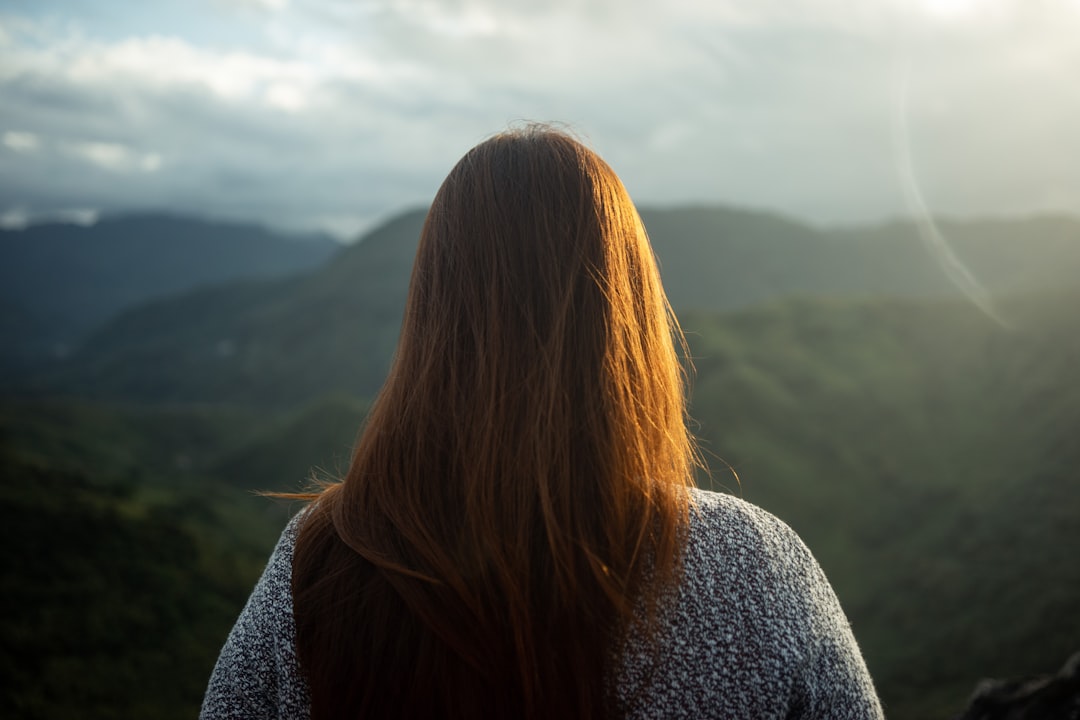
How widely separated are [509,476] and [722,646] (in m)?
0.56

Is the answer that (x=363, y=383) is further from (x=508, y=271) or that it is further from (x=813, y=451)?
(x=508, y=271)

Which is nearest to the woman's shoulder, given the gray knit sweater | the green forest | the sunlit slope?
the gray knit sweater

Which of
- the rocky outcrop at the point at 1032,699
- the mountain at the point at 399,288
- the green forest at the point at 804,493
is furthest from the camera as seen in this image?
the mountain at the point at 399,288

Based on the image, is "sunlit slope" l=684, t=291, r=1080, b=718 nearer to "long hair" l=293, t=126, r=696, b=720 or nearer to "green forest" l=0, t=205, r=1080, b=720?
"green forest" l=0, t=205, r=1080, b=720

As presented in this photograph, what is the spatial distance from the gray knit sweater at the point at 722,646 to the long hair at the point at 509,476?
2.3 inches

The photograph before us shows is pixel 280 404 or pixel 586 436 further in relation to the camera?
pixel 280 404

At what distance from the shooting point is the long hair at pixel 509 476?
1429 millimetres

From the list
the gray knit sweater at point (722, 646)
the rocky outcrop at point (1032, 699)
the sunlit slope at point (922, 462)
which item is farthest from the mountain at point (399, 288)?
the gray knit sweater at point (722, 646)

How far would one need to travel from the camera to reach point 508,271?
161 cm

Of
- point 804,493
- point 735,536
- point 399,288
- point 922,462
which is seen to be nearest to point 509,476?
point 735,536

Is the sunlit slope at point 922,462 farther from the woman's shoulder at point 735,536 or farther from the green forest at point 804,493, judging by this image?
the woman's shoulder at point 735,536

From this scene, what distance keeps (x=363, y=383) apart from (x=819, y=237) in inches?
3239

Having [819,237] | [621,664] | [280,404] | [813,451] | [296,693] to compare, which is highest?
[819,237]

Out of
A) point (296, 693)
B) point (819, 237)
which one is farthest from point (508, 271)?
point (819, 237)
